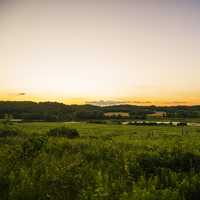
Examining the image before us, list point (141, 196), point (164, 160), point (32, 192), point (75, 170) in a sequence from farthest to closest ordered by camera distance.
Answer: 1. point (164, 160)
2. point (75, 170)
3. point (32, 192)
4. point (141, 196)

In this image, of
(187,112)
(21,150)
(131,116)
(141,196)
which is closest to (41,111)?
(131,116)

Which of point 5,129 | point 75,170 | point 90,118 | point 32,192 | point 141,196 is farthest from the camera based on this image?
point 90,118

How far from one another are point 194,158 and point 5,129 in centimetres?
2915

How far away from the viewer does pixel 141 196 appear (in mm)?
8195

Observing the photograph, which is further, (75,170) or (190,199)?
(75,170)

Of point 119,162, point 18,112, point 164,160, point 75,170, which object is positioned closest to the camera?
point 75,170

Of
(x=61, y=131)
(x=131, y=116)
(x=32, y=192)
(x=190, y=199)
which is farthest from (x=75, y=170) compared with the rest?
(x=131, y=116)

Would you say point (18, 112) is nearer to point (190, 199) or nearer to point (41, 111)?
point (41, 111)

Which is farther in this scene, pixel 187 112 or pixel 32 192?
pixel 187 112

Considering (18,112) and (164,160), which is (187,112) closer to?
(18,112)

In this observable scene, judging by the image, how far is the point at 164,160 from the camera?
16000mm

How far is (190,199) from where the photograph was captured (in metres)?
9.86

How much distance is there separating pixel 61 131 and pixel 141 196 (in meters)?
42.6

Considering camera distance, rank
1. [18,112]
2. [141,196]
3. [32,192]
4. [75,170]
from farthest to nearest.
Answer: [18,112] < [75,170] < [32,192] < [141,196]
